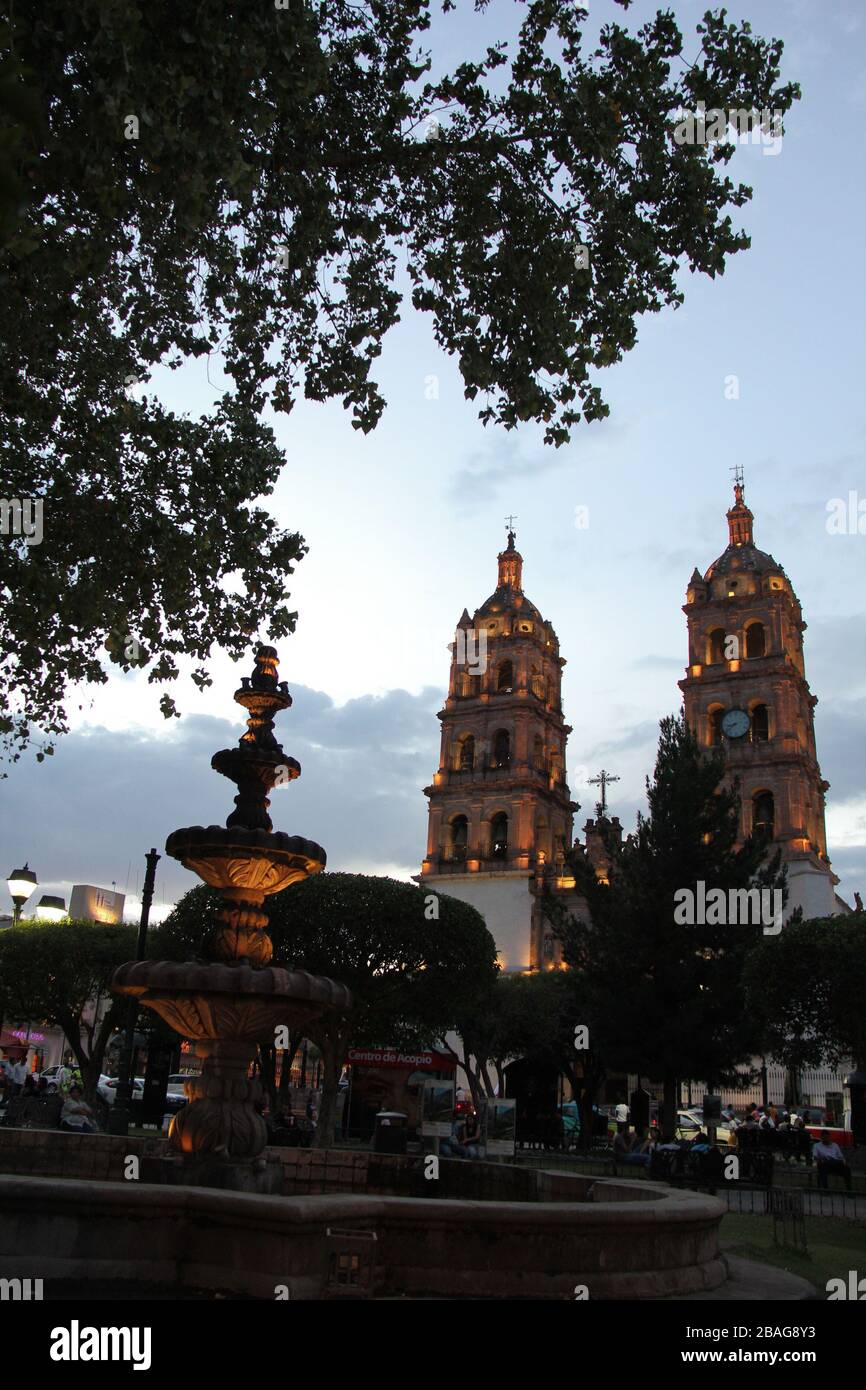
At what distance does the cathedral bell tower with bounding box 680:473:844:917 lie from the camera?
48.5 metres

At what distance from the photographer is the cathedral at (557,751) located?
49531 millimetres

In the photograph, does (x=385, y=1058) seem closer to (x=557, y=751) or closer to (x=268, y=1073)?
(x=268, y=1073)

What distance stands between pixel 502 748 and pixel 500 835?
4570 millimetres

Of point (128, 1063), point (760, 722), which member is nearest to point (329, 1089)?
point (128, 1063)

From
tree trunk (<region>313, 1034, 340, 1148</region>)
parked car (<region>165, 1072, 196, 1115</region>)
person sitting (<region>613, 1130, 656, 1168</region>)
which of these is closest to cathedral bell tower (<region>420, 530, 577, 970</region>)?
parked car (<region>165, 1072, 196, 1115</region>)

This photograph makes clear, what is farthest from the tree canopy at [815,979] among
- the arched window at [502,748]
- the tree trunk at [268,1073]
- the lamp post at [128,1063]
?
the arched window at [502,748]

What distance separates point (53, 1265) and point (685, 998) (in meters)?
23.3

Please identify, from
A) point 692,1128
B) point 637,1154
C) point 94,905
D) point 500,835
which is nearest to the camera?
point 637,1154

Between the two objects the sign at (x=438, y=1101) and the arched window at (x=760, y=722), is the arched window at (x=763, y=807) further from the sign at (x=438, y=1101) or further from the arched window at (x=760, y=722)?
the sign at (x=438, y=1101)

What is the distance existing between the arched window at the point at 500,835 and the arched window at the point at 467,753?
3.29 meters

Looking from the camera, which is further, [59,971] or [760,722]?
Answer: [760,722]

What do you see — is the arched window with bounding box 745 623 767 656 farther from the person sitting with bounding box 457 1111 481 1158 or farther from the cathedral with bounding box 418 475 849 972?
the person sitting with bounding box 457 1111 481 1158

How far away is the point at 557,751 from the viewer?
5856 centimetres
